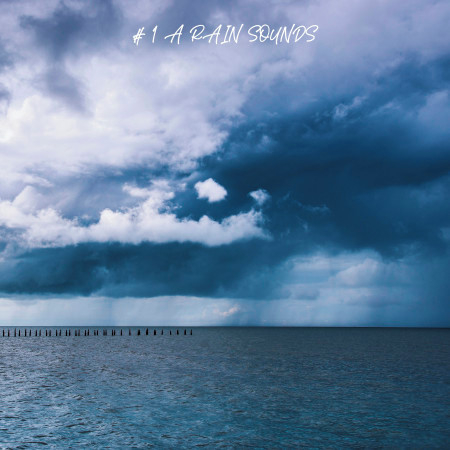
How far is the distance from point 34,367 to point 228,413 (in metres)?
40.5

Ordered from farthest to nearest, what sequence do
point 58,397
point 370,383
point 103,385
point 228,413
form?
point 370,383 < point 103,385 < point 58,397 < point 228,413

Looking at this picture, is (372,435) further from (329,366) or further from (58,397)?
(329,366)

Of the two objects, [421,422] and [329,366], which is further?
[329,366]

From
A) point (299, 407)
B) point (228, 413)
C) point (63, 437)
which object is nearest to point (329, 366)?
point (299, 407)

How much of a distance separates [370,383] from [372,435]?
21.4 metres

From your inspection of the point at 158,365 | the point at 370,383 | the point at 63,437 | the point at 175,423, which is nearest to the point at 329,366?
the point at 370,383

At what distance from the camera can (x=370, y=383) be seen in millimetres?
44844

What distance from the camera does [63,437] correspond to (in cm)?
2412

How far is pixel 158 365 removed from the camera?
2403 inches

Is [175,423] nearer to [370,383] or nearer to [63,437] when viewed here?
[63,437]

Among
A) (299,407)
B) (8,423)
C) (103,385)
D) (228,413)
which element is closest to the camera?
(8,423)

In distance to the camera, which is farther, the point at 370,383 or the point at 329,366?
the point at 329,366

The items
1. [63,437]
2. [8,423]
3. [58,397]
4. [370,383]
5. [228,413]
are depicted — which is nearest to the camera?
[63,437]

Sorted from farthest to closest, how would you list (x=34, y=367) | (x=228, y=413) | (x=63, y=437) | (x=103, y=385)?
(x=34, y=367)
(x=103, y=385)
(x=228, y=413)
(x=63, y=437)
